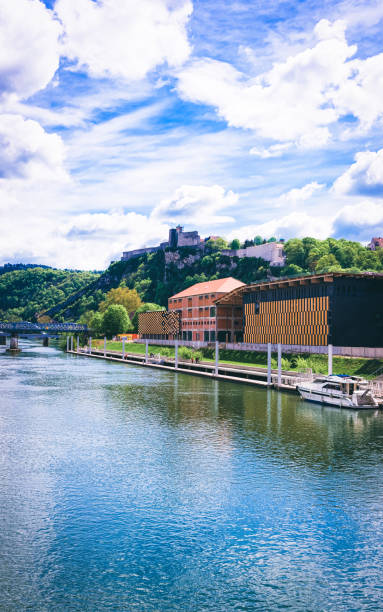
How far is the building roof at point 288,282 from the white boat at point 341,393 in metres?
39.5

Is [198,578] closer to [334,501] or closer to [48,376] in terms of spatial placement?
[334,501]

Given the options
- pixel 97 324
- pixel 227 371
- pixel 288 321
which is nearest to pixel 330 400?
pixel 227 371

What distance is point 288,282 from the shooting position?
3947 inches

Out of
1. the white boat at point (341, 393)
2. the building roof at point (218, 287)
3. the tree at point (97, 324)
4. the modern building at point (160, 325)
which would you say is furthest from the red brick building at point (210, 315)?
the white boat at point (341, 393)

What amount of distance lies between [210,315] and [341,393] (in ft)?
276

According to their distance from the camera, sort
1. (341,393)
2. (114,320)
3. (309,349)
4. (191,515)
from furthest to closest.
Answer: (114,320)
(309,349)
(341,393)
(191,515)

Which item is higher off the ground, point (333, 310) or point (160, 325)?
point (333, 310)

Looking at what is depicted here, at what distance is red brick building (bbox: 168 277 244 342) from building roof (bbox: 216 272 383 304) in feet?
11.0

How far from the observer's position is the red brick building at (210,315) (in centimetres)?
12925

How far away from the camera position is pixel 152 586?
15.7m

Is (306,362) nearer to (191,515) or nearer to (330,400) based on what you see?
(330,400)

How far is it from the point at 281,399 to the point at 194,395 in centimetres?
1017

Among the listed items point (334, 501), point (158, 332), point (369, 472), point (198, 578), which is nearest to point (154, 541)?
point (198, 578)

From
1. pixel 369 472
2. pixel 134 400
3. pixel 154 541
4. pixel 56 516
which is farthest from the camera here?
pixel 134 400
